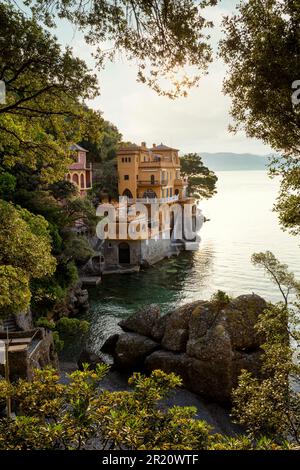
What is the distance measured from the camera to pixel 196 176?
64000 mm

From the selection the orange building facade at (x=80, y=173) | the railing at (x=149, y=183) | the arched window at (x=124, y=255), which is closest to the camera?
the arched window at (x=124, y=255)

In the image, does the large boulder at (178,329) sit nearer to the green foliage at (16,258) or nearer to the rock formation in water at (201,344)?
the rock formation in water at (201,344)

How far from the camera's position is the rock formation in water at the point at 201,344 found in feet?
52.2

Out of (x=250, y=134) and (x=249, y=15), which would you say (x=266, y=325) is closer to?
(x=250, y=134)

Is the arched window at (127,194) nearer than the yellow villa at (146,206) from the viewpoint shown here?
No

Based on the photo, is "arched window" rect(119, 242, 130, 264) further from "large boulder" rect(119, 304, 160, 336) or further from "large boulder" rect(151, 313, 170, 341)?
"large boulder" rect(151, 313, 170, 341)

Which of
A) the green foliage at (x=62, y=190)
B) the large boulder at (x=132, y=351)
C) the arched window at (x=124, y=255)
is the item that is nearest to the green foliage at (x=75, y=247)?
the green foliage at (x=62, y=190)

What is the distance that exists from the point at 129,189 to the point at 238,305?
3368cm

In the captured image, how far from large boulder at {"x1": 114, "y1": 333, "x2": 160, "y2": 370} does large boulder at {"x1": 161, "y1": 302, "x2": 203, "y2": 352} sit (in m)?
0.84

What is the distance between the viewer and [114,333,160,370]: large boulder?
18.4 metres

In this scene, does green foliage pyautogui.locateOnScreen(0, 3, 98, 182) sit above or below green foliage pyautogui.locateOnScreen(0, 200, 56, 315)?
Answer: above

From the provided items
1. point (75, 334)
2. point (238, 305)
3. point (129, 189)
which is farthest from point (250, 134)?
A: point (129, 189)

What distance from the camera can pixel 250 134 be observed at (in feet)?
25.3

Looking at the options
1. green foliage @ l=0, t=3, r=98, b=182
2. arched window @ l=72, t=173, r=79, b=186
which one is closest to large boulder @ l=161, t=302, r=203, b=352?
green foliage @ l=0, t=3, r=98, b=182
